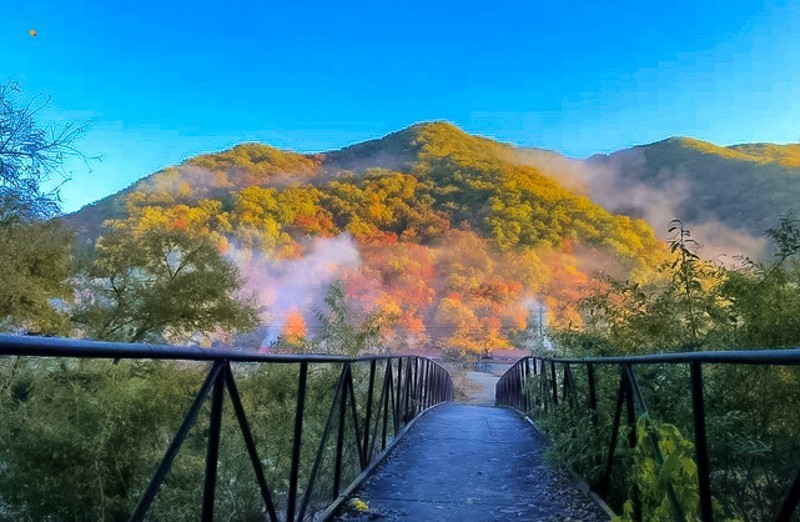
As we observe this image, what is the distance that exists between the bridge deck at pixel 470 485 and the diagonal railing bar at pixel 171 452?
1.91 meters

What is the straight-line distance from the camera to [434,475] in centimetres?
433

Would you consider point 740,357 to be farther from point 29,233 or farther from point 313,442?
point 29,233

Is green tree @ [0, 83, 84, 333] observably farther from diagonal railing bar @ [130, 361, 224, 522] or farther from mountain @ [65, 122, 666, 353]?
mountain @ [65, 122, 666, 353]

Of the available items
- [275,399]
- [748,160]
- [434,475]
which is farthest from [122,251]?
[748,160]

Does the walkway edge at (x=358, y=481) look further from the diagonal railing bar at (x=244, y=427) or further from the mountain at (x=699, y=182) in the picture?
the mountain at (x=699, y=182)

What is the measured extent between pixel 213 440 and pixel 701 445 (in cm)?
160

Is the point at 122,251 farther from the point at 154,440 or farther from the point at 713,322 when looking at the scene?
the point at 713,322

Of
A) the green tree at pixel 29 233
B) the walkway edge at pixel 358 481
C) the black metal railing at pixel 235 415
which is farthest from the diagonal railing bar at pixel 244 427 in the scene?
the green tree at pixel 29 233

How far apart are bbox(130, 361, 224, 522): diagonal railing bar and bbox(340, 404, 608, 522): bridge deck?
1906 millimetres

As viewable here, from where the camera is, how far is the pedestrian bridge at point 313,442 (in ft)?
5.87

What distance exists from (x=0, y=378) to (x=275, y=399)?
3917 mm

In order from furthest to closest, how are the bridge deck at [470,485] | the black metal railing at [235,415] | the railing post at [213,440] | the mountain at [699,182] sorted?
the mountain at [699,182] < the bridge deck at [470,485] < the railing post at [213,440] < the black metal railing at [235,415]

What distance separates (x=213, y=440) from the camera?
181 cm

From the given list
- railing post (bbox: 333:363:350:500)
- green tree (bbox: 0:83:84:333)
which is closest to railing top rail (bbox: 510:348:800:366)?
railing post (bbox: 333:363:350:500)
